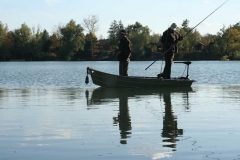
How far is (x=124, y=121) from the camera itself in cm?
1070

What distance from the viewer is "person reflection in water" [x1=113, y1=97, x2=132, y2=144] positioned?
8924mm

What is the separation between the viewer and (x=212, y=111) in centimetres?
1252

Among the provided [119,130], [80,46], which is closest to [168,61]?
[119,130]

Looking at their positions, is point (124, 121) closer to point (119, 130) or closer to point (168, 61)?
point (119, 130)

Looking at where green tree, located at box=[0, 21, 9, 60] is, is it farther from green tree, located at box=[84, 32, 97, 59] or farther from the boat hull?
the boat hull

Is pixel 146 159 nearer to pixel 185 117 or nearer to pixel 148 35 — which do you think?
pixel 185 117

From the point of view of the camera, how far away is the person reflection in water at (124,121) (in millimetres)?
8924

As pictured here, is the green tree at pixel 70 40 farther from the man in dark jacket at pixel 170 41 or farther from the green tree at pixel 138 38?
the man in dark jacket at pixel 170 41

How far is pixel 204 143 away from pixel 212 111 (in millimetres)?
4433

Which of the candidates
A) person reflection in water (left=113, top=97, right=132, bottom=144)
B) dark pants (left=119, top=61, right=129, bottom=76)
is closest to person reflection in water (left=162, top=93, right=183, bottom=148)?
→ person reflection in water (left=113, top=97, right=132, bottom=144)

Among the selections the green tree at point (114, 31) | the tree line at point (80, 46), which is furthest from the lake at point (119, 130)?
the green tree at point (114, 31)

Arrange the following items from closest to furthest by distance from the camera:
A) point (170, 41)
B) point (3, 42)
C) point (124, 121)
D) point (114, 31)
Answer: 1. point (124, 121)
2. point (170, 41)
3. point (3, 42)
4. point (114, 31)

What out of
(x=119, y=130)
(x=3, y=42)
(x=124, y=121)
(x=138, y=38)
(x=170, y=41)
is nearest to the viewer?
(x=119, y=130)

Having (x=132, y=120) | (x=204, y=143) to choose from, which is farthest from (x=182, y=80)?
(x=204, y=143)
